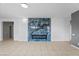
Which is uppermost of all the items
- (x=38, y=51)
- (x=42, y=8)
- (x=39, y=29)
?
(x=42, y=8)

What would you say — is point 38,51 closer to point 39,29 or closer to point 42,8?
point 42,8

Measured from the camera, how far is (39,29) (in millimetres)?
13062

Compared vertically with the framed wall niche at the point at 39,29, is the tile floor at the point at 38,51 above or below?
below

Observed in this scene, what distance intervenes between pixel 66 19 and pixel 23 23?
11.9 feet

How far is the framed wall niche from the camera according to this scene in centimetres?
1295

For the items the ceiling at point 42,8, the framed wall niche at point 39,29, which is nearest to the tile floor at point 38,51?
the ceiling at point 42,8

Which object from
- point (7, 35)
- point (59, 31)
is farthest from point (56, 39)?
point (7, 35)

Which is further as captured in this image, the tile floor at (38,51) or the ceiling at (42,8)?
the ceiling at (42,8)

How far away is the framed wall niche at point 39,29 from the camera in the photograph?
13.0 meters

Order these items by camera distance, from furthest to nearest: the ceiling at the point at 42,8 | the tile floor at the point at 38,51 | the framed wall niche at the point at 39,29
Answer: the framed wall niche at the point at 39,29
the ceiling at the point at 42,8
the tile floor at the point at 38,51

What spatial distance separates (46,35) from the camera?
42.5 ft

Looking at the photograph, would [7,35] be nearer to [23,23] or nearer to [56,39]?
[23,23]

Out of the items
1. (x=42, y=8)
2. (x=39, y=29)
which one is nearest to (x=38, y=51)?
(x=42, y=8)

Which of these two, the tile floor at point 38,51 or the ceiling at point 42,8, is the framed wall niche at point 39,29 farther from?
the tile floor at point 38,51
